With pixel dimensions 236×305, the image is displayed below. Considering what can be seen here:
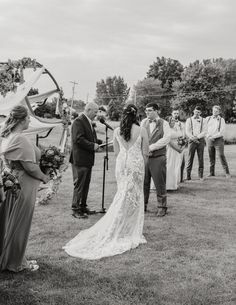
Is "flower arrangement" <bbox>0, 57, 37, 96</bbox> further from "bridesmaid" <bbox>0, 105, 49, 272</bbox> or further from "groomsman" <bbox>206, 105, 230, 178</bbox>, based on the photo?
"groomsman" <bbox>206, 105, 230, 178</bbox>

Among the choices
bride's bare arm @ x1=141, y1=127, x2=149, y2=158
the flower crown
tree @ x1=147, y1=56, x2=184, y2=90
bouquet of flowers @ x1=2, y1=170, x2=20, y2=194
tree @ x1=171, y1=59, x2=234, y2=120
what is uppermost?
tree @ x1=147, y1=56, x2=184, y2=90

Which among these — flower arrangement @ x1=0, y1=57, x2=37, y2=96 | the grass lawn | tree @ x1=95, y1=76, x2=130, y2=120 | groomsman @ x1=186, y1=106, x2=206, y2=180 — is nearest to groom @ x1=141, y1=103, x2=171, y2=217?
the grass lawn

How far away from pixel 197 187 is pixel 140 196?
5.21 m

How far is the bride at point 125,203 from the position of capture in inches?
250

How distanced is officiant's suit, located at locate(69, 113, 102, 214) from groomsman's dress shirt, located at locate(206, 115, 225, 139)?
21.1 ft

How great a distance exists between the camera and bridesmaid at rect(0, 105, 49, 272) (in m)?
4.87

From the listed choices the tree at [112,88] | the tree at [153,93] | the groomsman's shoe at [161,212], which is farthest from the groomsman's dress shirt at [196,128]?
the tree at [112,88]

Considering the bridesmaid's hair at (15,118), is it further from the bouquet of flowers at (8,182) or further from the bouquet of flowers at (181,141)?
the bouquet of flowers at (181,141)

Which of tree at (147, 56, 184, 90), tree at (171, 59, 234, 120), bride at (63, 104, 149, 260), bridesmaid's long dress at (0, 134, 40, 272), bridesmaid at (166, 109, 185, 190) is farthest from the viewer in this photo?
tree at (147, 56, 184, 90)

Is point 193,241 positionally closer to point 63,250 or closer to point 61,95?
point 63,250

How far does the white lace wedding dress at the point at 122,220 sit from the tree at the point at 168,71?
88.4 metres

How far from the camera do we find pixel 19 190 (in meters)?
4.90

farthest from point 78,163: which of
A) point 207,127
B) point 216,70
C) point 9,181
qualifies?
point 216,70

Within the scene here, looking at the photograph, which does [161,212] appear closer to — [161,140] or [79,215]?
[161,140]
